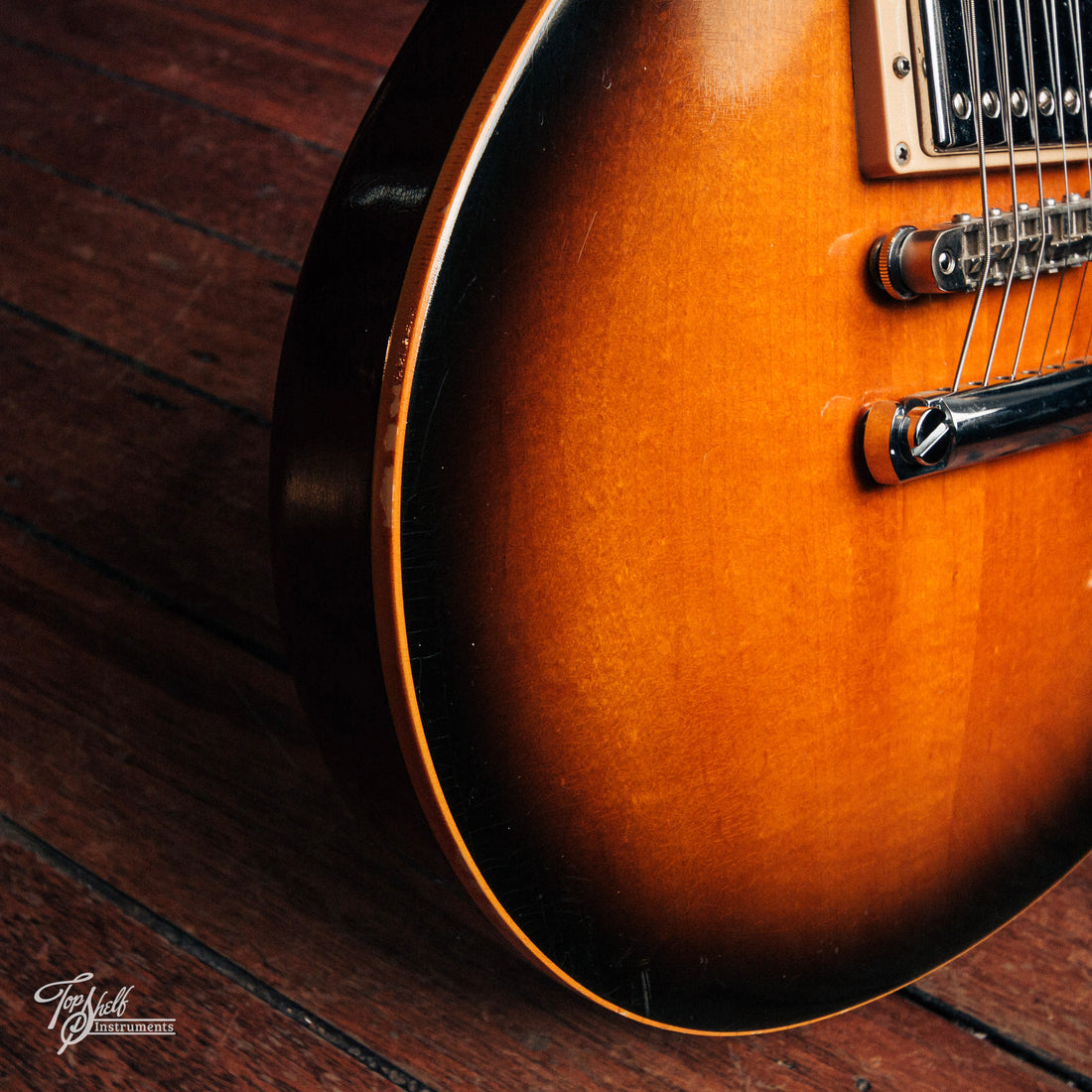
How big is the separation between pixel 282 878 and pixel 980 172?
0.45 m

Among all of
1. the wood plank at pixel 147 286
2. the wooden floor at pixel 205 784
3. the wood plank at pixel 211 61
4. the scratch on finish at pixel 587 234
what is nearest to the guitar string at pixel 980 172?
the scratch on finish at pixel 587 234

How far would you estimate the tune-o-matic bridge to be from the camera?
37cm

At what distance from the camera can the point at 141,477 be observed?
72cm

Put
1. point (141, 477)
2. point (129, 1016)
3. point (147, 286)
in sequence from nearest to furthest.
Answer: point (129, 1016), point (141, 477), point (147, 286)

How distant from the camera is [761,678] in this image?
1.25ft

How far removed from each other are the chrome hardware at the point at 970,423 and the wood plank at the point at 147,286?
1.61 ft

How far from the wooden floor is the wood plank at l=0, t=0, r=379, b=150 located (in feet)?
0.09

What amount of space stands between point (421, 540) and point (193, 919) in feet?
1.04

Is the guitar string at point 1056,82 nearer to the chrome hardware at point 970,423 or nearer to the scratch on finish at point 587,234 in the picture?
the chrome hardware at point 970,423

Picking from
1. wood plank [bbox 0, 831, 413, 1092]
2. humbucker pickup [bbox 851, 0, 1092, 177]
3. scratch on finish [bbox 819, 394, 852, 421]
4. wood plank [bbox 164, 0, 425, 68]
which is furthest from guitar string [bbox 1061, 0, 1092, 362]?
wood plank [bbox 164, 0, 425, 68]

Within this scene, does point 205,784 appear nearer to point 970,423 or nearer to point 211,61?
point 970,423

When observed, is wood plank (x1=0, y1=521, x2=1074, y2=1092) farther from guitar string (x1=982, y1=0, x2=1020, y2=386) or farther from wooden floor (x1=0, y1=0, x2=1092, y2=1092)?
guitar string (x1=982, y1=0, x2=1020, y2=386)

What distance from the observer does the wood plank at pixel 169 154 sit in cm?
87

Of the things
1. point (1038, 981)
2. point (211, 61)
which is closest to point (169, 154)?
point (211, 61)
